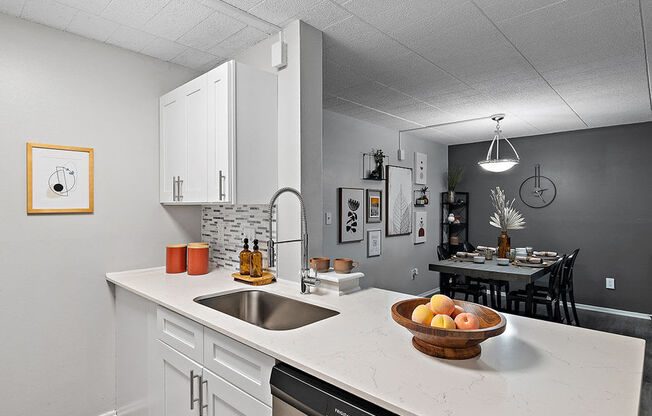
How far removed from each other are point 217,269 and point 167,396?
992 mm

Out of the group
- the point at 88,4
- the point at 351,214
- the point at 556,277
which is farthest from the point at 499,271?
the point at 88,4

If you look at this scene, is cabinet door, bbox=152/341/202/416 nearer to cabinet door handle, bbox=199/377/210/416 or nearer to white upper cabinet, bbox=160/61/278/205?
cabinet door handle, bbox=199/377/210/416

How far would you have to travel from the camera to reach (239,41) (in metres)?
2.34

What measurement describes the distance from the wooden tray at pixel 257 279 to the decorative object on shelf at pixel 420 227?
3476mm

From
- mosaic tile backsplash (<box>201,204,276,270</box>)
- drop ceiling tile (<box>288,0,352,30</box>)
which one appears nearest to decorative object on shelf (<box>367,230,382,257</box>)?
mosaic tile backsplash (<box>201,204,276,270</box>)

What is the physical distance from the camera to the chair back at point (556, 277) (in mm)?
3609

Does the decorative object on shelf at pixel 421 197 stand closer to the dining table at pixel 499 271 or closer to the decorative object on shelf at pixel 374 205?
the decorative object on shelf at pixel 374 205

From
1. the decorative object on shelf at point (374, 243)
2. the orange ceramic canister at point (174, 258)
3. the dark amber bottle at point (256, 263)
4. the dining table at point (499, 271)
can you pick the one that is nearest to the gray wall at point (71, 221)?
the orange ceramic canister at point (174, 258)

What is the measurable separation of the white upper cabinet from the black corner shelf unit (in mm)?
4354

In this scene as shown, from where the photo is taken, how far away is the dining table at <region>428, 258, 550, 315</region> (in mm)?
3359

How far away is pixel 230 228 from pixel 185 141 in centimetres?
67

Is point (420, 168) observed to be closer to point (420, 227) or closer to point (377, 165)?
point (420, 227)

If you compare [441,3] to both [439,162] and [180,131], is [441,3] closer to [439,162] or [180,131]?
[180,131]

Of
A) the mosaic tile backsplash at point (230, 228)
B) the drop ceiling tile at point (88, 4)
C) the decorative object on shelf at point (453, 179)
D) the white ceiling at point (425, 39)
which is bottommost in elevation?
the mosaic tile backsplash at point (230, 228)
